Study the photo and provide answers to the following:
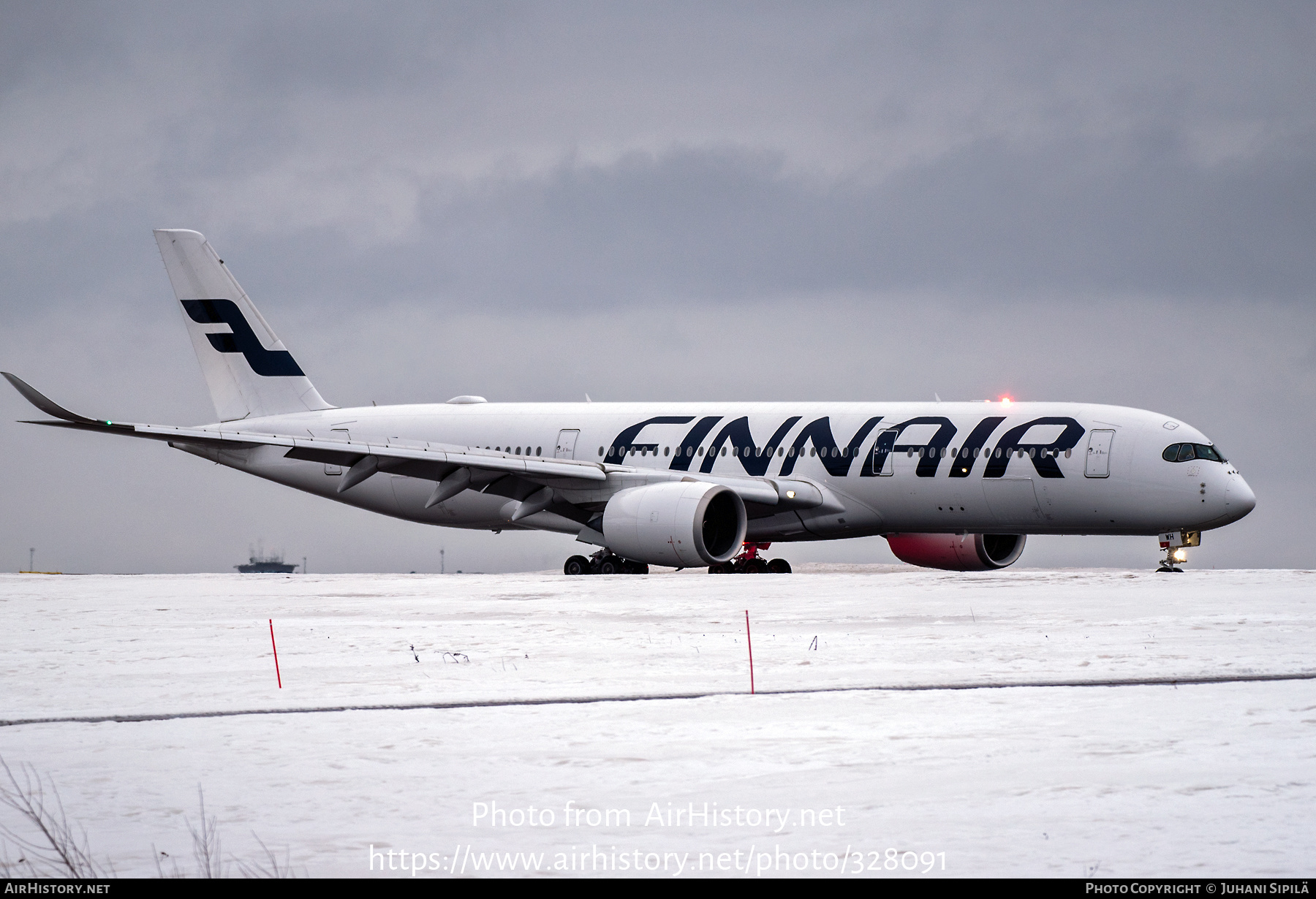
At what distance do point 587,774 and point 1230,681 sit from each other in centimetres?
555

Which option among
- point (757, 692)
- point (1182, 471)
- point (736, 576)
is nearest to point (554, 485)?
point (736, 576)

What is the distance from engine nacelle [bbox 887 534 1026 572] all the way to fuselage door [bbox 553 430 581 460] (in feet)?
23.9

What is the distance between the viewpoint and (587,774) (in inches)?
310

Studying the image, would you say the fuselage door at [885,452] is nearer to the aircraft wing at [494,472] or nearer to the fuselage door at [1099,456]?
A: the aircraft wing at [494,472]

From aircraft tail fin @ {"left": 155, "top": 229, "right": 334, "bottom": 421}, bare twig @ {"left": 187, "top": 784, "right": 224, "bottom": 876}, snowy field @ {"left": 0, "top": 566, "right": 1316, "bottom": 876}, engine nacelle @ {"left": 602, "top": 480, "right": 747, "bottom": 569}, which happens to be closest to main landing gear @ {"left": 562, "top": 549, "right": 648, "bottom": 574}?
engine nacelle @ {"left": 602, "top": 480, "right": 747, "bottom": 569}

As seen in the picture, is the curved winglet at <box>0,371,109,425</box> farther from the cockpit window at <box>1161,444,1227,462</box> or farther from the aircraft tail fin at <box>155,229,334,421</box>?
the cockpit window at <box>1161,444,1227,462</box>

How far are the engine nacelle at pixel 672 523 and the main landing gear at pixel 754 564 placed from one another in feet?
8.43

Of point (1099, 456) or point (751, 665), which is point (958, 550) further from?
point (751, 665)

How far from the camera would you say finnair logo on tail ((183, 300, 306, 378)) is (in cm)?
3700

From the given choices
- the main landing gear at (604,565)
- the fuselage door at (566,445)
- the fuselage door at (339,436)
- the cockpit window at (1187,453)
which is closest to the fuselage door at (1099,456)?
the cockpit window at (1187,453)

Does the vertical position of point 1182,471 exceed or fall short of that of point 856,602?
it exceeds it

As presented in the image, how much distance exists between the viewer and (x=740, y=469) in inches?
1203

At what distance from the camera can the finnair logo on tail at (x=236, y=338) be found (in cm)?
3700

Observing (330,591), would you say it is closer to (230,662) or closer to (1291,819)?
(230,662)
